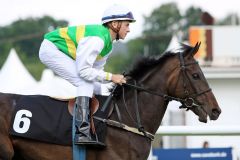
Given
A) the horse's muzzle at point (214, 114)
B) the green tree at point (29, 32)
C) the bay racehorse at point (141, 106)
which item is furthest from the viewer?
the green tree at point (29, 32)

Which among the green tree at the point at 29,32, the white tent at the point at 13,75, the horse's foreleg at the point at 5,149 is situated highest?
the green tree at the point at 29,32

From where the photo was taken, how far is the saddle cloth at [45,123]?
23.6 ft

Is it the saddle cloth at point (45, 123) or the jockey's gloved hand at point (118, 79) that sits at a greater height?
the jockey's gloved hand at point (118, 79)

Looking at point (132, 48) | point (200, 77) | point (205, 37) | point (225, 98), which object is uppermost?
point (132, 48)

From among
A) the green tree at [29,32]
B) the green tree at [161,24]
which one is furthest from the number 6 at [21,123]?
the green tree at [29,32]

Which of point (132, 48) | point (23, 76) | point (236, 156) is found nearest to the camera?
point (236, 156)

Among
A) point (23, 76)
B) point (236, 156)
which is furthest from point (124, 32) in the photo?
point (23, 76)

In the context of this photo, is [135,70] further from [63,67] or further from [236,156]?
[236,156]

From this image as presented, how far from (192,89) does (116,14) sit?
3.45 ft

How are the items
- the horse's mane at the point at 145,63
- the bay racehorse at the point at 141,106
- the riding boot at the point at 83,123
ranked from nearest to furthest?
the riding boot at the point at 83,123 → the bay racehorse at the point at 141,106 → the horse's mane at the point at 145,63

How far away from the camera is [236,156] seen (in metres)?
Result: 9.90

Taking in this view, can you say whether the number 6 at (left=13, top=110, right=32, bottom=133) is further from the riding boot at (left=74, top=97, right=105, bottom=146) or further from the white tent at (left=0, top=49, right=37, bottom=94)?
the white tent at (left=0, top=49, right=37, bottom=94)

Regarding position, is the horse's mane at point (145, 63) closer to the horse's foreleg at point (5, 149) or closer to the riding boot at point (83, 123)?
the riding boot at point (83, 123)

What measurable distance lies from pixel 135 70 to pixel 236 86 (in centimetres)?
1521
